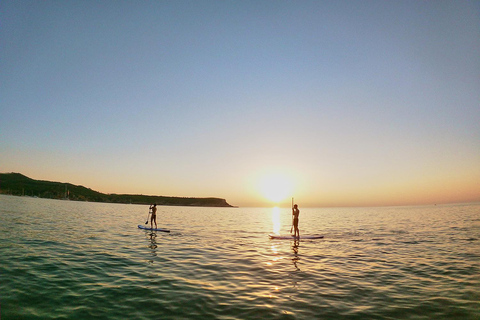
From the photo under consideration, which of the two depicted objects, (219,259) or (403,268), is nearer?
(403,268)

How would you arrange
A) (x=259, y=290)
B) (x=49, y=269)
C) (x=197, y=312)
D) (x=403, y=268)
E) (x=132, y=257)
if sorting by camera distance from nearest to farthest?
1. (x=197, y=312)
2. (x=259, y=290)
3. (x=49, y=269)
4. (x=403, y=268)
5. (x=132, y=257)

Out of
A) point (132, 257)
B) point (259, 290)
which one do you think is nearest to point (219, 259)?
point (132, 257)

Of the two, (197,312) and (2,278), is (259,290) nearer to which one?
(197,312)

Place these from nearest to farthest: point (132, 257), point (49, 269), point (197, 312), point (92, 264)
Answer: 1. point (197, 312)
2. point (49, 269)
3. point (92, 264)
4. point (132, 257)

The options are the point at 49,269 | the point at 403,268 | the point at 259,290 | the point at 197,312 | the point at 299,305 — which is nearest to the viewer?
the point at 197,312

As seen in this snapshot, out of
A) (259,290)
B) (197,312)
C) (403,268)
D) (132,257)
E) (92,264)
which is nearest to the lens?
(197,312)

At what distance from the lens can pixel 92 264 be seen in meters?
16.0

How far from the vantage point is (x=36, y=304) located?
9898mm

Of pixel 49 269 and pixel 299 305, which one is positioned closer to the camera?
pixel 299 305

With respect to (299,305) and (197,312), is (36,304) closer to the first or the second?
(197,312)

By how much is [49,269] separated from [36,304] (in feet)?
17.1

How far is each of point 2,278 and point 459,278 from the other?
2231 cm

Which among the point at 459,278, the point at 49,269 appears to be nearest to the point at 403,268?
the point at 459,278

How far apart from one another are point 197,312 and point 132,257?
1076 centimetres
